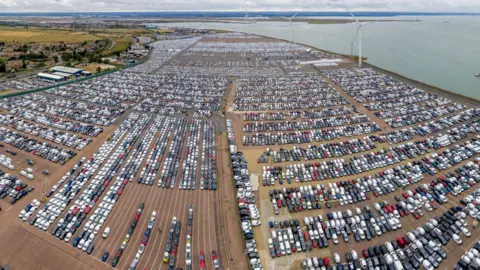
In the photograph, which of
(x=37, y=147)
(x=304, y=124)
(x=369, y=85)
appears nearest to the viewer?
(x=37, y=147)

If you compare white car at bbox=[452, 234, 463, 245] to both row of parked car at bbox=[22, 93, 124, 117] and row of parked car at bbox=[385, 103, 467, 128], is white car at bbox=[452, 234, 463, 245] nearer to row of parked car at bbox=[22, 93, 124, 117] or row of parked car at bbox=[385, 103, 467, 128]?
row of parked car at bbox=[385, 103, 467, 128]

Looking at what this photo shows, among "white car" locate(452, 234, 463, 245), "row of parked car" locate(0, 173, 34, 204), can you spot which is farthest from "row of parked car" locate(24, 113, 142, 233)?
"white car" locate(452, 234, 463, 245)

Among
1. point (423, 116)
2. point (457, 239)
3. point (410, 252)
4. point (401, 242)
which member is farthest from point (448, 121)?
point (410, 252)

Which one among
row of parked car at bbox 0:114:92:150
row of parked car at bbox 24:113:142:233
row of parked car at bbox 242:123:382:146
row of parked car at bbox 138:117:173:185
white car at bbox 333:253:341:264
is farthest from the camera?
row of parked car at bbox 242:123:382:146

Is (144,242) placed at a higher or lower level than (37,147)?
lower

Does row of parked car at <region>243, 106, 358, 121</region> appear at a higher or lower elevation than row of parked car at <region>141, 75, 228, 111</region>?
lower

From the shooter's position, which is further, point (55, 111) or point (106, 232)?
point (55, 111)

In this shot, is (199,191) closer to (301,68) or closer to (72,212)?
(72,212)

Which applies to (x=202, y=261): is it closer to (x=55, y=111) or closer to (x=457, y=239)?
(x=457, y=239)

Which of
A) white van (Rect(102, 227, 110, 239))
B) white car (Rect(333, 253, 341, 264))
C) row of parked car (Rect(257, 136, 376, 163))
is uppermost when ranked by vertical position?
row of parked car (Rect(257, 136, 376, 163))
